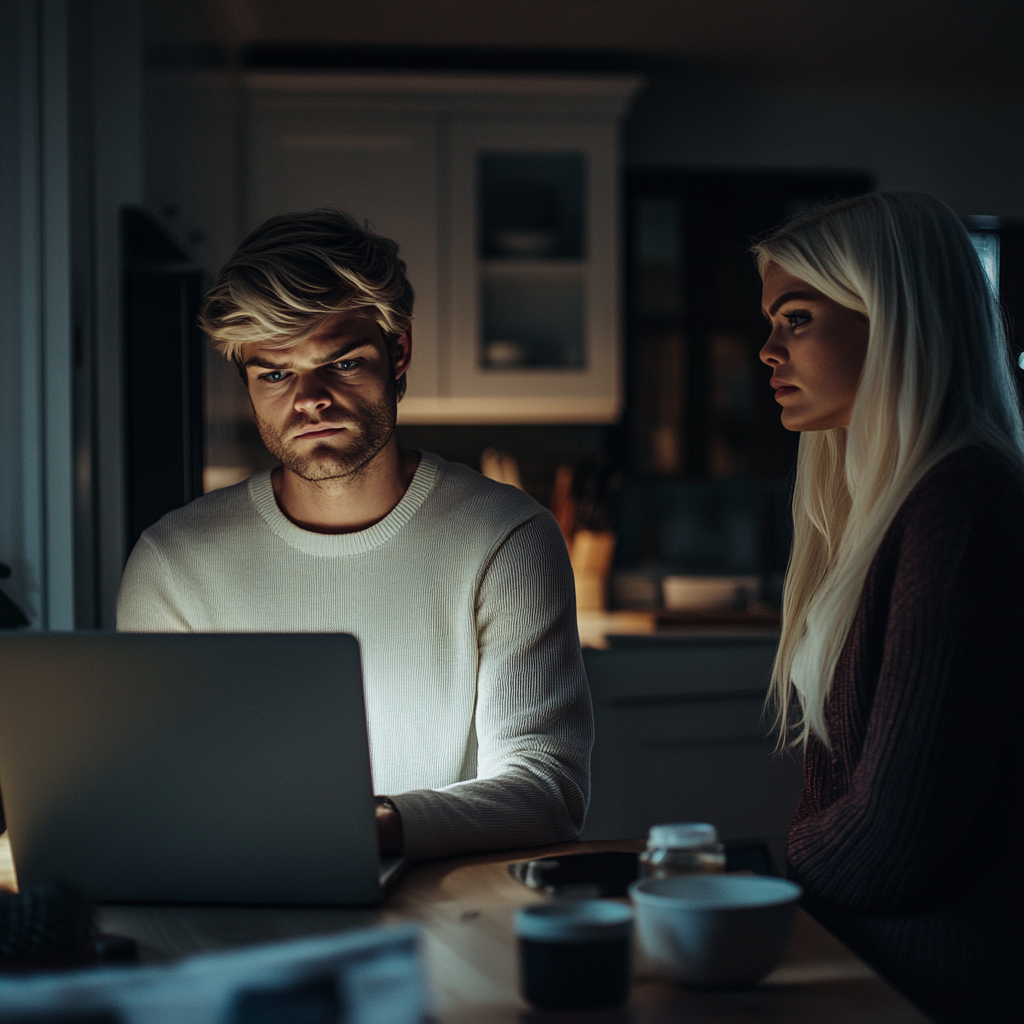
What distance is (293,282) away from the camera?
1.28 meters

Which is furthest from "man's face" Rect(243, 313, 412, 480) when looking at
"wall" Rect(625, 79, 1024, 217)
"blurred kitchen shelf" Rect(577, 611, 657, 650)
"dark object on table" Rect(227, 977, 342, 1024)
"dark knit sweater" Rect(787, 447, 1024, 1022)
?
"wall" Rect(625, 79, 1024, 217)

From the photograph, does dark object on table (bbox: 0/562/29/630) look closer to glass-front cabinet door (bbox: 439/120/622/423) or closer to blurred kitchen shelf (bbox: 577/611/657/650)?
blurred kitchen shelf (bbox: 577/611/657/650)

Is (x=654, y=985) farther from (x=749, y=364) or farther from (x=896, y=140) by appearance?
(x=896, y=140)

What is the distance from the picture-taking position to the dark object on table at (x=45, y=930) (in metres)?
0.69

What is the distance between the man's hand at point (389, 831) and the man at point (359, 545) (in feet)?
0.82

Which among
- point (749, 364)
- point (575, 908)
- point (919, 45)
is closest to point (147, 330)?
point (575, 908)

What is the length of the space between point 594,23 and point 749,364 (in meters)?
1.12

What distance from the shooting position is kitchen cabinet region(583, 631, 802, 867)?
2.60 meters

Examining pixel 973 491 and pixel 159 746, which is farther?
pixel 973 491

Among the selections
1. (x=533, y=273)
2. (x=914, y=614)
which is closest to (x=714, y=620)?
(x=533, y=273)

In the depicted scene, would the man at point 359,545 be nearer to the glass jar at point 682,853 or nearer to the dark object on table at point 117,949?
the glass jar at point 682,853

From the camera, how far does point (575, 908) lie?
0.69 meters

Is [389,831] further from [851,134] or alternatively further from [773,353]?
[851,134]

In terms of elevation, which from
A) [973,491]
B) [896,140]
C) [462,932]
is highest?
[896,140]
